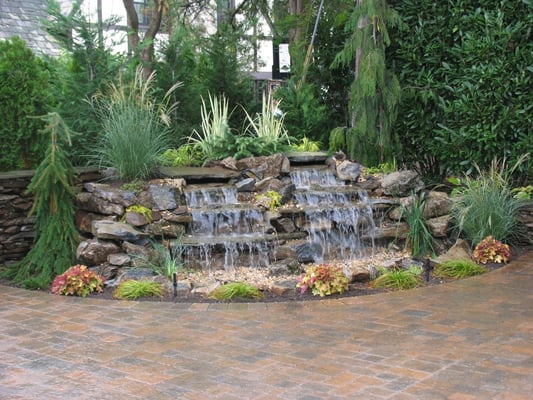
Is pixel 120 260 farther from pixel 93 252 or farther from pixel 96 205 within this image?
pixel 96 205

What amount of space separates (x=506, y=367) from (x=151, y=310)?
293cm

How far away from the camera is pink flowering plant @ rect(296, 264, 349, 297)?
5969mm

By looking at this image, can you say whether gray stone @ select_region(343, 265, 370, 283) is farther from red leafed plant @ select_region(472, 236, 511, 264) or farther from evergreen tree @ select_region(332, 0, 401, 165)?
evergreen tree @ select_region(332, 0, 401, 165)

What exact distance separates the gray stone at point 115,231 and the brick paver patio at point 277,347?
877mm

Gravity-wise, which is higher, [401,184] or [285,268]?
[401,184]

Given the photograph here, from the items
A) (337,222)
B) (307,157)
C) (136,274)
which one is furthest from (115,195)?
(307,157)

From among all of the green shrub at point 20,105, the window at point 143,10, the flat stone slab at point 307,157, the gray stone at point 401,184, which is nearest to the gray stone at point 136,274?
the green shrub at point 20,105

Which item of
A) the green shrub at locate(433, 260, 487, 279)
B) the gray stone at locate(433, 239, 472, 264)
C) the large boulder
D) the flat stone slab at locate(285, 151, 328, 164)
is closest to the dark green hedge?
the flat stone slab at locate(285, 151, 328, 164)

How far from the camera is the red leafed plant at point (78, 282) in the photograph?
6.16m

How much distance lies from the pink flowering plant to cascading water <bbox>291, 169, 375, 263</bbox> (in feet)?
3.76

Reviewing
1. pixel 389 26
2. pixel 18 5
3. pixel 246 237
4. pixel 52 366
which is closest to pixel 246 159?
pixel 246 237

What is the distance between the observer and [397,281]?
627 centimetres

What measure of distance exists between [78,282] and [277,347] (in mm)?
2452

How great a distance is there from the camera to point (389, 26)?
9023mm
